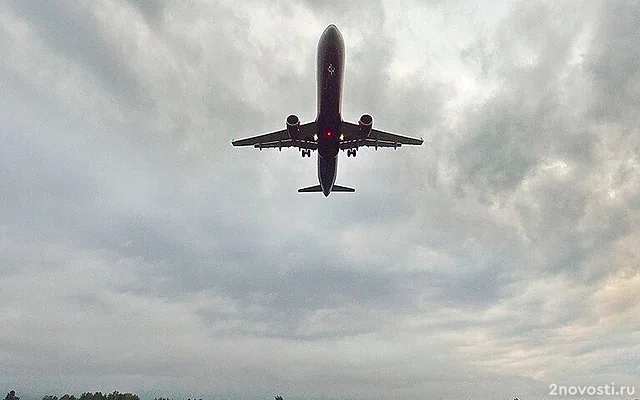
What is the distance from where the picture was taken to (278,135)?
61.2m

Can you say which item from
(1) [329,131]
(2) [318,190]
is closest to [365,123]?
(1) [329,131]

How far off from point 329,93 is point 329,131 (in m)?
5.27

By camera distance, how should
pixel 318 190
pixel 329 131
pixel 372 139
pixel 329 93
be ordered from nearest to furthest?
1. pixel 329 93
2. pixel 329 131
3. pixel 372 139
4. pixel 318 190

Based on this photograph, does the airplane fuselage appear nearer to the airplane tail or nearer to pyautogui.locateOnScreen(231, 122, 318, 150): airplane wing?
pyautogui.locateOnScreen(231, 122, 318, 150): airplane wing

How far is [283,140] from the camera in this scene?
61188 millimetres

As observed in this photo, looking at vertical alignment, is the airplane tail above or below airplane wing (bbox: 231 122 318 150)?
below

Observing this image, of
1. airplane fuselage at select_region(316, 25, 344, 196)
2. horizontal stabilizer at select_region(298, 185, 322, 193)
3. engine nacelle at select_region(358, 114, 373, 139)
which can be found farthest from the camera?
horizontal stabilizer at select_region(298, 185, 322, 193)

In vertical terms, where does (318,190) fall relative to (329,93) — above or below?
below

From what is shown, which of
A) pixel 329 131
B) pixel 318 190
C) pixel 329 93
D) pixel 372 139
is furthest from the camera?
pixel 318 190

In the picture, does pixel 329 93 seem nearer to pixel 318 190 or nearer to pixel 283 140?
pixel 283 140

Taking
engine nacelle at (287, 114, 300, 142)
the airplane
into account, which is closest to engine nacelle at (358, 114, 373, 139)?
the airplane

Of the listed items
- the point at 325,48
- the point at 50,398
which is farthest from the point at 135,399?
the point at 325,48

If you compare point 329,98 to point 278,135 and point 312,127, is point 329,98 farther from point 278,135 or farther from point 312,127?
point 278,135

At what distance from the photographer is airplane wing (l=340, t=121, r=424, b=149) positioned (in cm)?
5667
